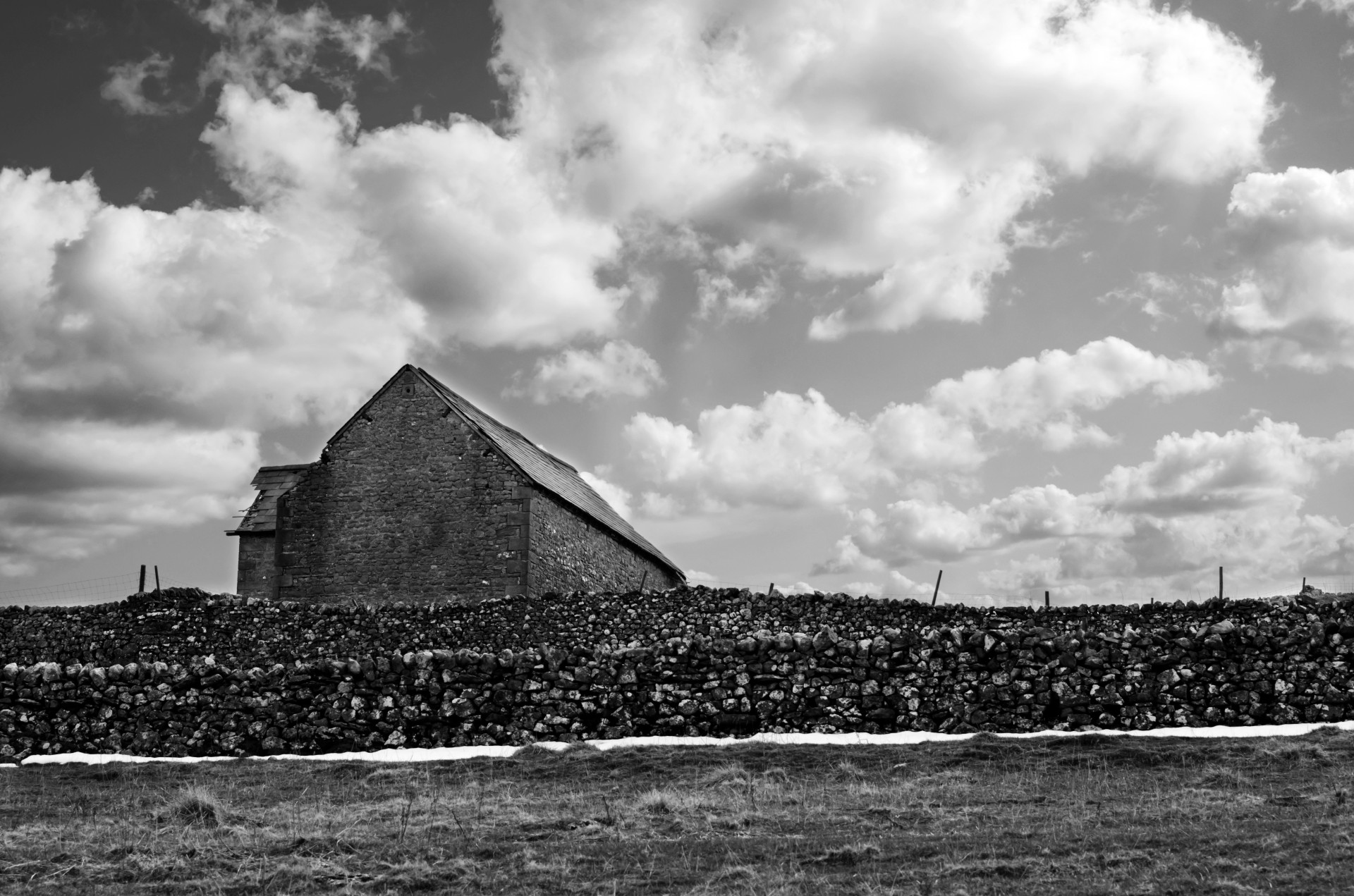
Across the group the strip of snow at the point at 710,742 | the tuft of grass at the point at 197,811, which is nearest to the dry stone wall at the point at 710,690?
the strip of snow at the point at 710,742

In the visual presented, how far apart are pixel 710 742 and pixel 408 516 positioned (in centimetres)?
1903

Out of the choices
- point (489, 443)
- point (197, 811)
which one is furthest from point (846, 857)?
point (489, 443)

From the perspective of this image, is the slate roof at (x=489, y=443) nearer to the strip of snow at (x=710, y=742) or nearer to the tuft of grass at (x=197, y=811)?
the strip of snow at (x=710, y=742)

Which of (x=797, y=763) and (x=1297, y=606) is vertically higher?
(x=1297, y=606)

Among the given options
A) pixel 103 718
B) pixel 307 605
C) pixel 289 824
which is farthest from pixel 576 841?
pixel 307 605

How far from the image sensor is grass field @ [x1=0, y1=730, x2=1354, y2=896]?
8039 mm

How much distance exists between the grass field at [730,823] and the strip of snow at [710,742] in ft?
1.56

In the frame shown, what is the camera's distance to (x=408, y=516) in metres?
32.5

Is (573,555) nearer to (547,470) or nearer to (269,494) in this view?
(547,470)

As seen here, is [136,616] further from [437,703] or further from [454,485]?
[437,703]

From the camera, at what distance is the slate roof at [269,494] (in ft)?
109

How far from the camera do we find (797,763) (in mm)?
13695

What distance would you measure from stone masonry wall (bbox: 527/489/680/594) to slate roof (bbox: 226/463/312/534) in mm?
7453

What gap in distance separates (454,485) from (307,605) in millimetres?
5488
